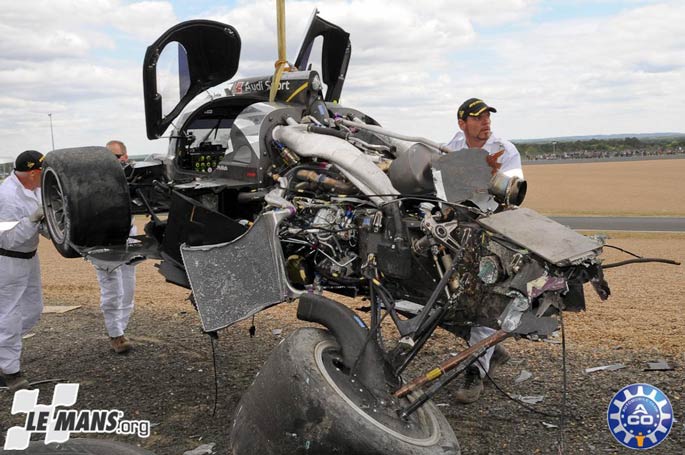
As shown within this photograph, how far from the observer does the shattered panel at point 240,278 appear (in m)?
4.56

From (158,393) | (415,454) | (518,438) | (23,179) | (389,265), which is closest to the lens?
(415,454)

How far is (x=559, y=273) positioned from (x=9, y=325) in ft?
17.5

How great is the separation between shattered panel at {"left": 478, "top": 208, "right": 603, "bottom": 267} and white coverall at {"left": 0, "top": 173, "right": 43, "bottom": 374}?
14.9ft

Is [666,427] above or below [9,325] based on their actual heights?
above

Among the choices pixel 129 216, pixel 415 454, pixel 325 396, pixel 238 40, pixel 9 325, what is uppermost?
pixel 238 40

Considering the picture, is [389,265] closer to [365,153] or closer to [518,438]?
[365,153]

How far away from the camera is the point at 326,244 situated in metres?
4.56

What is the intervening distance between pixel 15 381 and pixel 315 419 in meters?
4.29

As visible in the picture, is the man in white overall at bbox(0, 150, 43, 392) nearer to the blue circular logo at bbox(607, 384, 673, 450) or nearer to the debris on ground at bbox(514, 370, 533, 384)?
the debris on ground at bbox(514, 370, 533, 384)

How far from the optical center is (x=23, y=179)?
6.69m

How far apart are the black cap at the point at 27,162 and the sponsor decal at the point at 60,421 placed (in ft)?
7.82

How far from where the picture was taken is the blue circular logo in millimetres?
4367

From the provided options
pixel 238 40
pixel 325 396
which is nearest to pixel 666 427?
pixel 325 396

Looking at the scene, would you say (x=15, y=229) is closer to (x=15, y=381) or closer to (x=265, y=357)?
(x=15, y=381)
